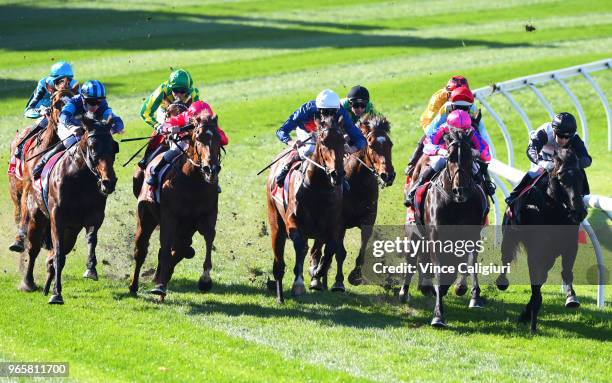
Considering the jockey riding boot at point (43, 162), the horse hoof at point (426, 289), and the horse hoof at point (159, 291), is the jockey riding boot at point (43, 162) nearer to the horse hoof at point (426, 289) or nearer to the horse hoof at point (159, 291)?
the horse hoof at point (159, 291)

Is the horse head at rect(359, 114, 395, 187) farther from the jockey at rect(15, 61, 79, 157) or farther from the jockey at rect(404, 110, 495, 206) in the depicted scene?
the jockey at rect(15, 61, 79, 157)

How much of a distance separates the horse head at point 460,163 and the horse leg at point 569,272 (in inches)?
48.9

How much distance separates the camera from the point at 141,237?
1380 cm

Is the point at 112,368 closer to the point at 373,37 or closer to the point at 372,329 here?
the point at 372,329

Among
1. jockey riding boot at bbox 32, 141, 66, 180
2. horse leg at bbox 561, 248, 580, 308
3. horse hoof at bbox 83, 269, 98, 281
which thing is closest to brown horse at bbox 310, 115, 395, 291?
horse leg at bbox 561, 248, 580, 308

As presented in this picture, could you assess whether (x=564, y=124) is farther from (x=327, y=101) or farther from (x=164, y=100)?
(x=164, y=100)

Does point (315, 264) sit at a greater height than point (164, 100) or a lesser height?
lesser

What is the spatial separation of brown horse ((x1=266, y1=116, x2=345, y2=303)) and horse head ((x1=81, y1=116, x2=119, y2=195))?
1.86 m

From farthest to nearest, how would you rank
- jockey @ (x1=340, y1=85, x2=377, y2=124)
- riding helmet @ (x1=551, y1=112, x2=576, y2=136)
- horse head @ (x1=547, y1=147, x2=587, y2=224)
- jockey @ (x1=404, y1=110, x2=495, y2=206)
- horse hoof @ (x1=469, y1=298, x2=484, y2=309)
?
jockey @ (x1=340, y1=85, x2=377, y2=124)
horse hoof @ (x1=469, y1=298, x2=484, y2=309)
jockey @ (x1=404, y1=110, x2=495, y2=206)
riding helmet @ (x1=551, y1=112, x2=576, y2=136)
horse head @ (x1=547, y1=147, x2=587, y2=224)

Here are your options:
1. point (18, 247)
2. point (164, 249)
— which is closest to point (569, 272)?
point (164, 249)

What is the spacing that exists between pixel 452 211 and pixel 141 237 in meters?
3.69

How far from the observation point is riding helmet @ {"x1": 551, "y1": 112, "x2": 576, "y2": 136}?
11750mm

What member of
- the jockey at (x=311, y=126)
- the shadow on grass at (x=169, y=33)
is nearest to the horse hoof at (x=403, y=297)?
the jockey at (x=311, y=126)

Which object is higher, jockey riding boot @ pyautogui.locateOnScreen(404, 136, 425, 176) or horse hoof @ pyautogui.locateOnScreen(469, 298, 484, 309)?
jockey riding boot @ pyautogui.locateOnScreen(404, 136, 425, 176)
